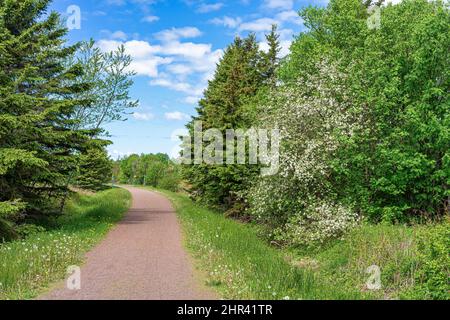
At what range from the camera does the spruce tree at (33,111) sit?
13281mm

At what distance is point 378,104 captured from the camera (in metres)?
15.3

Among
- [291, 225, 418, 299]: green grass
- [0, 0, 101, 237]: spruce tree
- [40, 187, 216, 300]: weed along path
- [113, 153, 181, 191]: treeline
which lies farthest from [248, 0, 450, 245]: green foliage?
[113, 153, 181, 191]: treeline

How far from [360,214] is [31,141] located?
12617 millimetres

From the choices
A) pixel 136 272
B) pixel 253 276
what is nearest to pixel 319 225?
pixel 253 276

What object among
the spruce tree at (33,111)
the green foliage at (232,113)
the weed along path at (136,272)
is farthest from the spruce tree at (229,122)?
the spruce tree at (33,111)

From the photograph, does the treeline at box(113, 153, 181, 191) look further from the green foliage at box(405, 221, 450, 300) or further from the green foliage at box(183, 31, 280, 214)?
the green foliage at box(405, 221, 450, 300)

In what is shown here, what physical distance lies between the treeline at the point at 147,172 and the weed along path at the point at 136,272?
171ft

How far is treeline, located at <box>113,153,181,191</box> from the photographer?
7081 centimetres

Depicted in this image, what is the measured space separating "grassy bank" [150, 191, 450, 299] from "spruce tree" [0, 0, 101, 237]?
6.40 m

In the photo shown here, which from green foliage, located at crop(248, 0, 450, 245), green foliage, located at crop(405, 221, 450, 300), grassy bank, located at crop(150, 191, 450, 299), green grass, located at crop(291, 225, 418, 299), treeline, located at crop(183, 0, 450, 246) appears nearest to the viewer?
grassy bank, located at crop(150, 191, 450, 299)

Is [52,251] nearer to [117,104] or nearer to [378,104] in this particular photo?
[378,104]

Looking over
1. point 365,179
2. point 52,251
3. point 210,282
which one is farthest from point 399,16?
point 52,251

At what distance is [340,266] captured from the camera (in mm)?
11586

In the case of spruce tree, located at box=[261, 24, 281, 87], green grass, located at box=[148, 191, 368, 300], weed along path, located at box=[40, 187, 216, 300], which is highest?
spruce tree, located at box=[261, 24, 281, 87]
